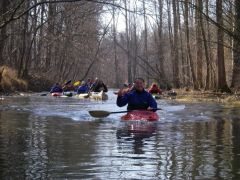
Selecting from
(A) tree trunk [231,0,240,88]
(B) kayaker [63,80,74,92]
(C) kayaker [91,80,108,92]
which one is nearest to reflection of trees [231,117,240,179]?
(A) tree trunk [231,0,240,88]

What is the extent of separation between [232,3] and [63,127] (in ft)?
44.2

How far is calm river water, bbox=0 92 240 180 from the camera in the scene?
244 inches

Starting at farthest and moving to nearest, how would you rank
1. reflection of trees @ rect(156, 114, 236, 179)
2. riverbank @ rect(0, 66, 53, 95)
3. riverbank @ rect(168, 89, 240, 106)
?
riverbank @ rect(0, 66, 53, 95), riverbank @ rect(168, 89, 240, 106), reflection of trees @ rect(156, 114, 236, 179)

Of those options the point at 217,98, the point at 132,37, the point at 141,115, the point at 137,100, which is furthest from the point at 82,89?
the point at 132,37

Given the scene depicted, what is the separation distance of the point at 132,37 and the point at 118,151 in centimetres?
6784

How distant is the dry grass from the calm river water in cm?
2050

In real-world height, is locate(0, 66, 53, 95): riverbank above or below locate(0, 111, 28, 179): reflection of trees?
above

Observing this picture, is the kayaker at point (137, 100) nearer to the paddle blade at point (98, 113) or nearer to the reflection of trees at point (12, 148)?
the paddle blade at point (98, 113)

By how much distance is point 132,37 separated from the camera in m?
75.2

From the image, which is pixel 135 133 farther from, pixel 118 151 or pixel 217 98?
pixel 217 98

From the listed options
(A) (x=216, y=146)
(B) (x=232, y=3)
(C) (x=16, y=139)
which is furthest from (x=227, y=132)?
(B) (x=232, y=3)

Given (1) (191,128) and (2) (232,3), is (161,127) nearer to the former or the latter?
(1) (191,128)

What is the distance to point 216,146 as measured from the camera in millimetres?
8742

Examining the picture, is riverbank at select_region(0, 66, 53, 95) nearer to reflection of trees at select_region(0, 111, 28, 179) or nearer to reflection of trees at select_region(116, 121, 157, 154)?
reflection of trees at select_region(0, 111, 28, 179)
